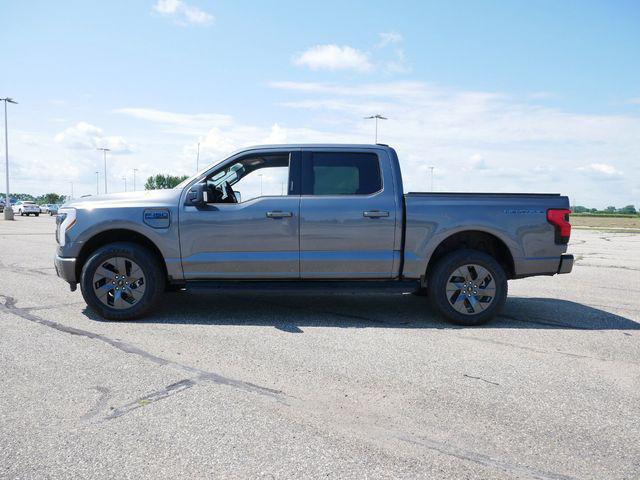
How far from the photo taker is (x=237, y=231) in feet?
18.4

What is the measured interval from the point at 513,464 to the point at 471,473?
264mm

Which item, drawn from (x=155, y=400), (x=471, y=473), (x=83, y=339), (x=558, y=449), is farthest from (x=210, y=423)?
(x=83, y=339)

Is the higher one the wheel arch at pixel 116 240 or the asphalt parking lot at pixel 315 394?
the wheel arch at pixel 116 240

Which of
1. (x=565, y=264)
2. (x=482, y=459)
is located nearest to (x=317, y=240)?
(x=565, y=264)

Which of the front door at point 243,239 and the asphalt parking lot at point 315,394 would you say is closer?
the asphalt parking lot at point 315,394

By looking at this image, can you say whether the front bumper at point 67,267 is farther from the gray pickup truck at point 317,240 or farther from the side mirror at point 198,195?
the side mirror at point 198,195

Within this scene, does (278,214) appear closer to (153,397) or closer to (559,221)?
(153,397)

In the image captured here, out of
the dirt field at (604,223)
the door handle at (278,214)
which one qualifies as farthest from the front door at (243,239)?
the dirt field at (604,223)

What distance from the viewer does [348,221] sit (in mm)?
5605

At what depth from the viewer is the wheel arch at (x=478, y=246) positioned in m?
5.85

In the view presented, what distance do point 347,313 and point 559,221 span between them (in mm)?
2636

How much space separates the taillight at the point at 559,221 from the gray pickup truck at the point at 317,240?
1cm

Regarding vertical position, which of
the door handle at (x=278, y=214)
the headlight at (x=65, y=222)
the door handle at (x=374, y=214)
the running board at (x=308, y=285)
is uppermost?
the door handle at (x=374, y=214)

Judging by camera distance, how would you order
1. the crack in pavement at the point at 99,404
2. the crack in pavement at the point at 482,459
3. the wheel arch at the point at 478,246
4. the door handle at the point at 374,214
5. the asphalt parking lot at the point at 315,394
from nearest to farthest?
the crack in pavement at the point at 482,459 < the asphalt parking lot at the point at 315,394 < the crack in pavement at the point at 99,404 < the door handle at the point at 374,214 < the wheel arch at the point at 478,246
